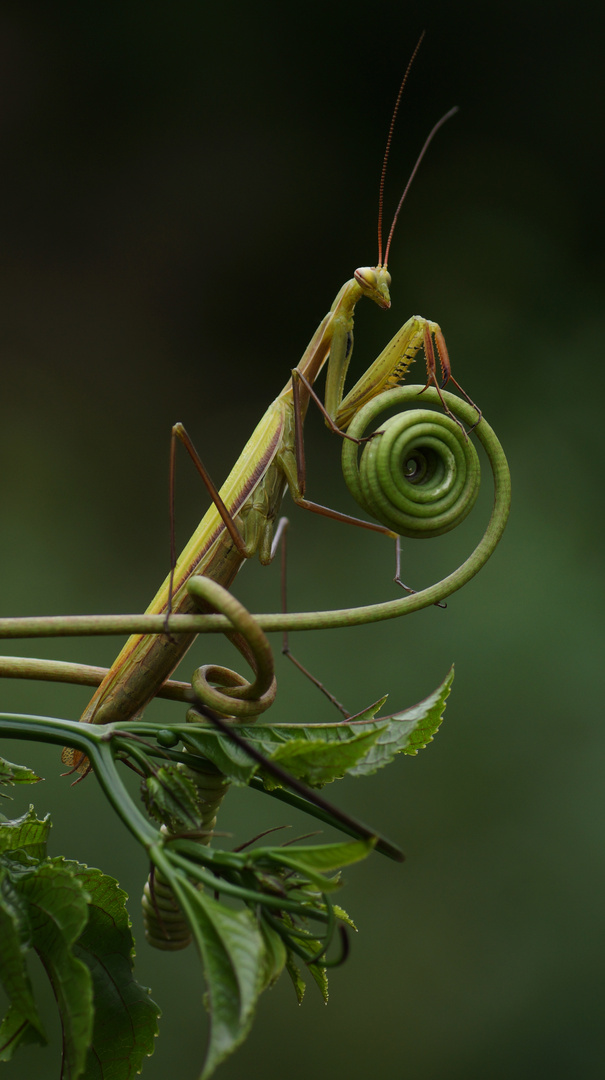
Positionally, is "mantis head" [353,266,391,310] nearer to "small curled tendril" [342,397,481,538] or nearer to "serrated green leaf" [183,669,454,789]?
A: "small curled tendril" [342,397,481,538]

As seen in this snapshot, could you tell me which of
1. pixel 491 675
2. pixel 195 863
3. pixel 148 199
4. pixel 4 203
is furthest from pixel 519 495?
pixel 195 863

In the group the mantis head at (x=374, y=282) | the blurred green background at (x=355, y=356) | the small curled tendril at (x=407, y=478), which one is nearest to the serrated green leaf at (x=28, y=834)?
the small curled tendril at (x=407, y=478)

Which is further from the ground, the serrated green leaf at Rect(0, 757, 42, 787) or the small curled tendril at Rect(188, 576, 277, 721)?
the small curled tendril at Rect(188, 576, 277, 721)

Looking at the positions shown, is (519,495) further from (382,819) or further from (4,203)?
(4,203)

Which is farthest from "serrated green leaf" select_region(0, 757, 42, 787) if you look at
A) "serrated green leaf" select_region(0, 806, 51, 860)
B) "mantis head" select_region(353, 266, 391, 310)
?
"mantis head" select_region(353, 266, 391, 310)

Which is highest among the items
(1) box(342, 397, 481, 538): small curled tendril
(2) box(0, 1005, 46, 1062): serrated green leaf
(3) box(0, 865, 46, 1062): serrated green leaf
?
(1) box(342, 397, 481, 538): small curled tendril

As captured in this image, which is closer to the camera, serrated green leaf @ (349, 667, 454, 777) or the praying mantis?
serrated green leaf @ (349, 667, 454, 777)
